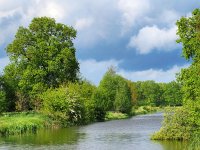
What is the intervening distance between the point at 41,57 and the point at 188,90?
141 ft

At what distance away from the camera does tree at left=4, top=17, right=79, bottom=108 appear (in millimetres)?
76938

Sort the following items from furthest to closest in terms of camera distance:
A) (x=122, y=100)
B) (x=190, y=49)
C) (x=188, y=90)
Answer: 1. (x=122, y=100)
2. (x=190, y=49)
3. (x=188, y=90)

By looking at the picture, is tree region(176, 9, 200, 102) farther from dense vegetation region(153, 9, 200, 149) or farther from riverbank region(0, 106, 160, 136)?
riverbank region(0, 106, 160, 136)

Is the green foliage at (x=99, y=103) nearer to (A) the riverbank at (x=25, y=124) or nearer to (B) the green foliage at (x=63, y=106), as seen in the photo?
(B) the green foliage at (x=63, y=106)

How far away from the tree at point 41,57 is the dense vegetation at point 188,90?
37.9 m

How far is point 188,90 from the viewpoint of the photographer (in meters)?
38.3

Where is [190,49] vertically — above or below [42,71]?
below

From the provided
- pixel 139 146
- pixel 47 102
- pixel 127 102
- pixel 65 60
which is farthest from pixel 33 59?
pixel 139 146

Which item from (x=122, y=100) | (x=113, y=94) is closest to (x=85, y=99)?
(x=122, y=100)

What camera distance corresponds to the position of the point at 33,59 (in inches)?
3041

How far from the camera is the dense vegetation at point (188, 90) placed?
3688 cm

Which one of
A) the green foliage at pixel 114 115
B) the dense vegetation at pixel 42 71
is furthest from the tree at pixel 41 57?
the green foliage at pixel 114 115

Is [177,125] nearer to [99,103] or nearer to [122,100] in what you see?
[99,103]

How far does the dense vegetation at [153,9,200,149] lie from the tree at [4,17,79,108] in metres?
37.9
